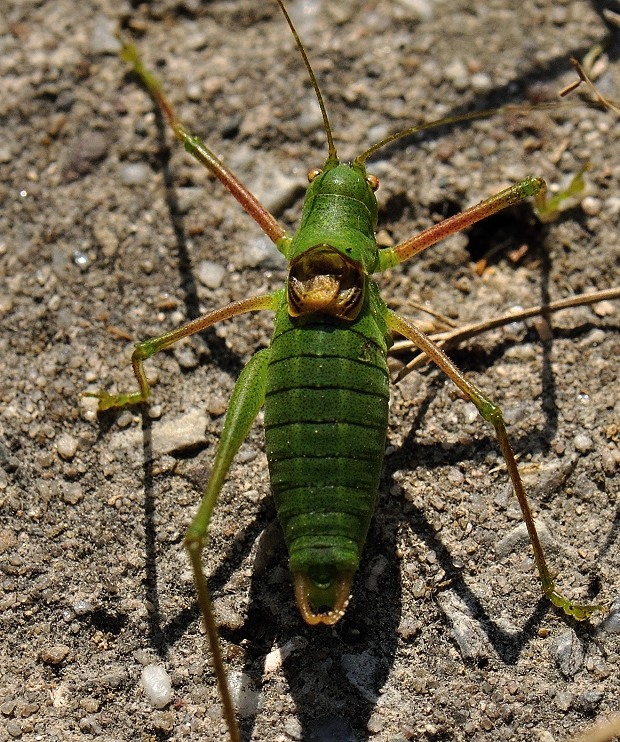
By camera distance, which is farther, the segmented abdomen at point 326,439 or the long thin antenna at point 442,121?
the long thin antenna at point 442,121

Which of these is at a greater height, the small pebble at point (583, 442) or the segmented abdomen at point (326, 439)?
the small pebble at point (583, 442)

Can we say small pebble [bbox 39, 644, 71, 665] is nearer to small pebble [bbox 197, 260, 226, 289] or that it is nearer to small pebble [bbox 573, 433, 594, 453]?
small pebble [bbox 197, 260, 226, 289]

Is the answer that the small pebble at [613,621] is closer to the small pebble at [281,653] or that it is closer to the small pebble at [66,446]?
the small pebble at [281,653]

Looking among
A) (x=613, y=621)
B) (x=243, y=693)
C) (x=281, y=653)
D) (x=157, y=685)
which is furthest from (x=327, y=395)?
(x=613, y=621)

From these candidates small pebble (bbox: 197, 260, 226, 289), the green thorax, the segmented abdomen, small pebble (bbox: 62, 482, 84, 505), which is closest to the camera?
the segmented abdomen

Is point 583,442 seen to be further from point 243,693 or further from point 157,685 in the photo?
point 157,685

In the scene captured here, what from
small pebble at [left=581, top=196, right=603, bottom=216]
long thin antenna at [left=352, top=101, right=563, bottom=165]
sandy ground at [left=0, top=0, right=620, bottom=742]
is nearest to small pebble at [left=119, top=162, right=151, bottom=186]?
sandy ground at [left=0, top=0, right=620, bottom=742]

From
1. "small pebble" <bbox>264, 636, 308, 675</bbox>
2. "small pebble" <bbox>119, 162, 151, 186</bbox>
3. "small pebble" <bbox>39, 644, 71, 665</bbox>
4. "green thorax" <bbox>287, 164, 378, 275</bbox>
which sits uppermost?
"small pebble" <bbox>119, 162, 151, 186</bbox>

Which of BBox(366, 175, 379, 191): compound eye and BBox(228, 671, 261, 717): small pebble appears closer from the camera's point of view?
BBox(228, 671, 261, 717): small pebble

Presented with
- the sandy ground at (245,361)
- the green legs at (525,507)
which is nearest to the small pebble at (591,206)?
the sandy ground at (245,361)
